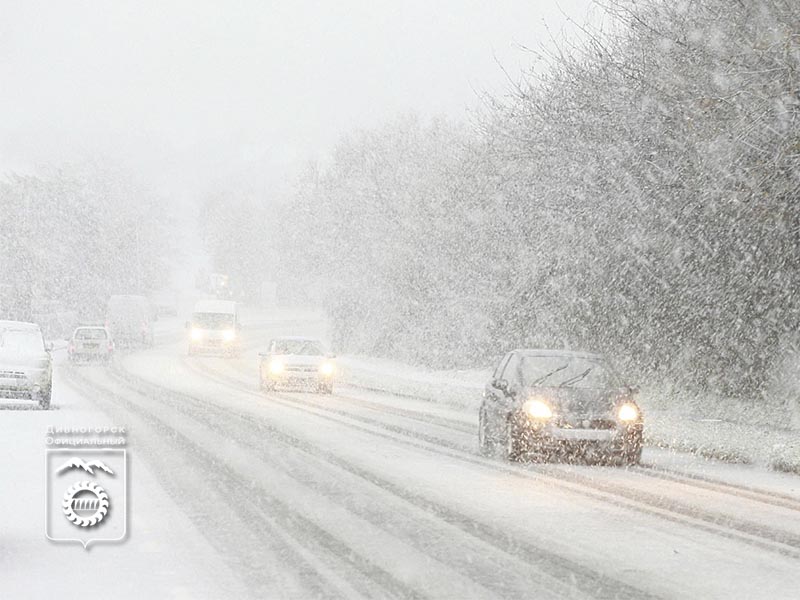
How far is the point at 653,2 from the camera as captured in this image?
2500 cm

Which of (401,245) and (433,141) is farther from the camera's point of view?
(433,141)

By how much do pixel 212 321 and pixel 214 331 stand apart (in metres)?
0.66

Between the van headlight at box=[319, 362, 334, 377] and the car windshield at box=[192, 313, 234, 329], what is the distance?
87.0 ft

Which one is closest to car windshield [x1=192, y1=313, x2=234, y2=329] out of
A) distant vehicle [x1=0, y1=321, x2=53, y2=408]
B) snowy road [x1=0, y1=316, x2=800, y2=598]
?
distant vehicle [x1=0, y1=321, x2=53, y2=408]

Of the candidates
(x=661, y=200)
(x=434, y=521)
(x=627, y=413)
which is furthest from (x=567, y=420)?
(x=661, y=200)

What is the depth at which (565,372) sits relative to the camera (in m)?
17.4

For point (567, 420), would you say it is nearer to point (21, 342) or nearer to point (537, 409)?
point (537, 409)

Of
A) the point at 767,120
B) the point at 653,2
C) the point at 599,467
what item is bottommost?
the point at 599,467

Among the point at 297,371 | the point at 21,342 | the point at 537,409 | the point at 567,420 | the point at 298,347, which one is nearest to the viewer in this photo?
the point at 567,420

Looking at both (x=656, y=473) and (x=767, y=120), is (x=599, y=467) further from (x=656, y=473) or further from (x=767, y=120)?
(x=767, y=120)

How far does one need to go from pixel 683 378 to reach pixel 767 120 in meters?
10.1

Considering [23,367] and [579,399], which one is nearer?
[579,399]

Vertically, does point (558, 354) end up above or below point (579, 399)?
above

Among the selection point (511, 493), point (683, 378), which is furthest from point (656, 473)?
point (683, 378)
